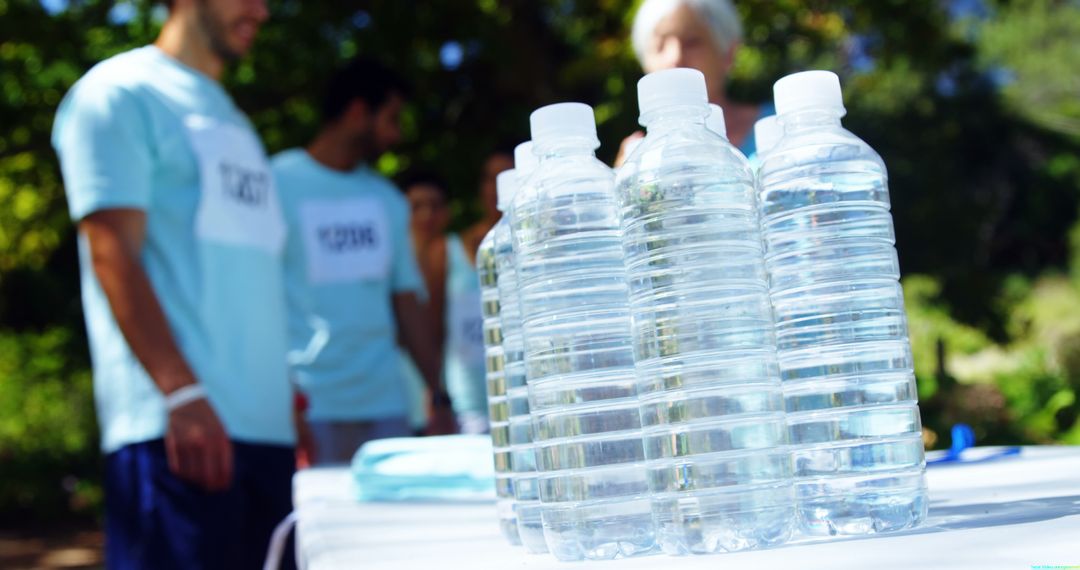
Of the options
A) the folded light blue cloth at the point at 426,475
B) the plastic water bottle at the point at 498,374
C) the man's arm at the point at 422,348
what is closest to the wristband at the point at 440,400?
the man's arm at the point at 422,348

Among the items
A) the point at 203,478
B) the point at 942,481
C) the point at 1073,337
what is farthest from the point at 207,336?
the point at 1073,337

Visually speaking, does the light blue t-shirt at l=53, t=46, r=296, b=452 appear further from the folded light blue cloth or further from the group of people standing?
the folded light blue cloth

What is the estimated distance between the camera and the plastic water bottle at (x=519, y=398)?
4.74ft

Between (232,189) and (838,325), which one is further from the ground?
(232,189)

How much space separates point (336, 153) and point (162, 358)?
86.9 inches

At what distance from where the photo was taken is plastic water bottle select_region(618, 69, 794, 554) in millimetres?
1224

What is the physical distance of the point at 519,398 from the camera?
1.51 meters

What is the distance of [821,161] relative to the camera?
1.44 m

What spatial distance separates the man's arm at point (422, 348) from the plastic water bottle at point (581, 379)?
3090mm

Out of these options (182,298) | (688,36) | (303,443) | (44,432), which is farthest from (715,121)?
(44,432)

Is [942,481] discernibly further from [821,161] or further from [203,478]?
[203,478]

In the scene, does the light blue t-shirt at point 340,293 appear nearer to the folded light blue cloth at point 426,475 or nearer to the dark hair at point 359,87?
the dark hair at point 359,87

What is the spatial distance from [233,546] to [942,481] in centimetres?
147

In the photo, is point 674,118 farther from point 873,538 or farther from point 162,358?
point 162,358
